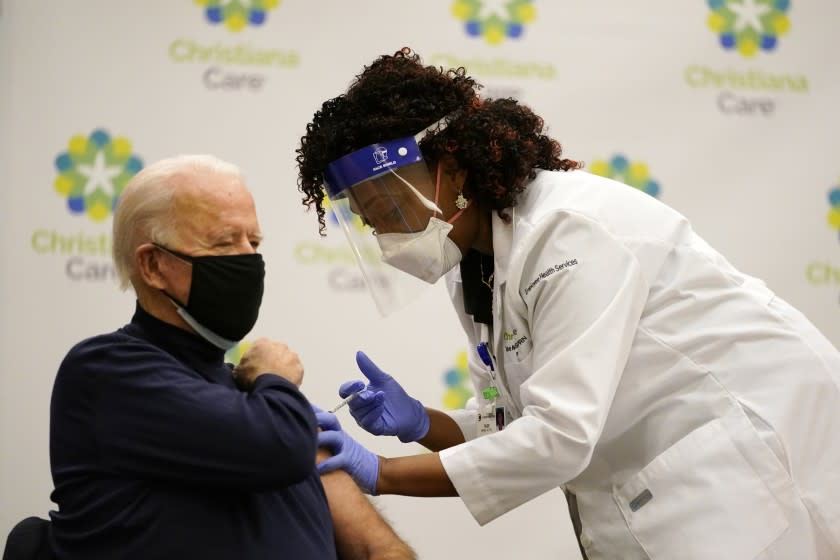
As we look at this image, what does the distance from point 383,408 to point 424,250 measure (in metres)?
0.37

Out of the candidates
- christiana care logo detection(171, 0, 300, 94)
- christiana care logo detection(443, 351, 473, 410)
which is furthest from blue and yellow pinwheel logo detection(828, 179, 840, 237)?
christiana care logo detection(171, 0, 300, 94)

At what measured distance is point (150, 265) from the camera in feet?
4.35

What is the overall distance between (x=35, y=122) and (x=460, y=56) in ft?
4.31

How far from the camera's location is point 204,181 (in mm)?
1343

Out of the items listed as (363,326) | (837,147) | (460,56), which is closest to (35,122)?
(363,326)

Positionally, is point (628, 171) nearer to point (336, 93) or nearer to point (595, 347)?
point (336, 93)

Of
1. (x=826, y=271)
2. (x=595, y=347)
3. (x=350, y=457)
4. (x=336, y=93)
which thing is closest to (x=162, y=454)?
(x=350, y=457)

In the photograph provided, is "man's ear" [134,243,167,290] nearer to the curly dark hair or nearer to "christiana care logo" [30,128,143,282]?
the curly dark hair

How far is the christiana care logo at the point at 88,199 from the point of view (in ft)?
8.50

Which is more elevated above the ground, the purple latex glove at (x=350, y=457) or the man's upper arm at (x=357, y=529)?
the purple latex glove at (x=350, y=457)

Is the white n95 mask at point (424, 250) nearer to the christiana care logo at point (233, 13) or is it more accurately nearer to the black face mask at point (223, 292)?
the black face mask at point (223, 292)

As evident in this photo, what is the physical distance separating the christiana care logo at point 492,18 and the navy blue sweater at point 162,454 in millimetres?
1919

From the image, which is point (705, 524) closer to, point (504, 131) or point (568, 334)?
point (568, 334)

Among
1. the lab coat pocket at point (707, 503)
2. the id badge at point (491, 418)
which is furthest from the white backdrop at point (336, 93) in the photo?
the lab coat pocket at point (707, 503)
